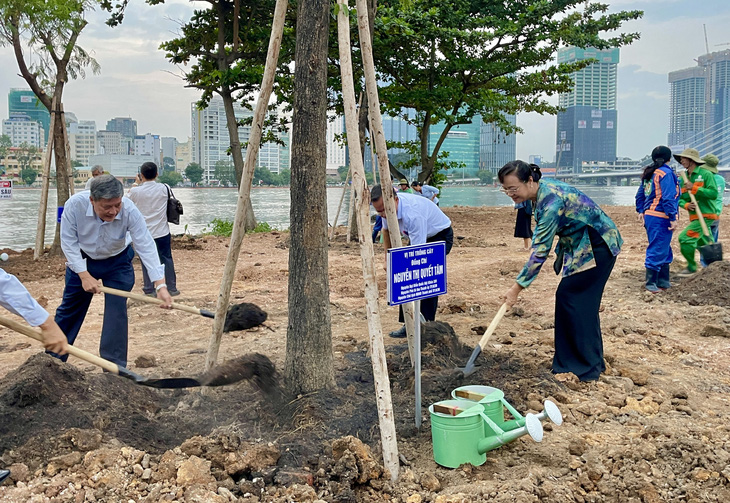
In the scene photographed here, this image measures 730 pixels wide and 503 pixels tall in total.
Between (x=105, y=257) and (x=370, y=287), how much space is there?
2.45 meters

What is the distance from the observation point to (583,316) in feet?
14.9

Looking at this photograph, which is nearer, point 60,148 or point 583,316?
point 583,316

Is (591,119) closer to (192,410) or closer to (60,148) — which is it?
(60,148)

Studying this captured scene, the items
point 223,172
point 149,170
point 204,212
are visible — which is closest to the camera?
point 149,170

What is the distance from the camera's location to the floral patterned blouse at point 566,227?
13.9ft

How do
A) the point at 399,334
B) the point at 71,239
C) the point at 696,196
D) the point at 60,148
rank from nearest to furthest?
the point at 71,239 < the point at 399,334 < the point at 696,196 < the point at 60,148

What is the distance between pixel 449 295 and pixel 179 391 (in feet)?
14.8

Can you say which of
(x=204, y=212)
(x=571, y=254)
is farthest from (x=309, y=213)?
(x=204, y=212)

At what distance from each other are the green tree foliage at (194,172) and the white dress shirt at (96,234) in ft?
208

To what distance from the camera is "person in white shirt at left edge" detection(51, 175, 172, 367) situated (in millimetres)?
4340

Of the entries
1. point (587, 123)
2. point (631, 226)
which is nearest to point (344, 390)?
point (631, 226)

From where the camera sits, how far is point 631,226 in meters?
16.9

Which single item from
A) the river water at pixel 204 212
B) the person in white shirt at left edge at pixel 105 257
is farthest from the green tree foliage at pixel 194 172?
the person in white shirt at left edge at pixel 105 257

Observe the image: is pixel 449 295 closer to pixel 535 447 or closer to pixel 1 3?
pixel 535 447
